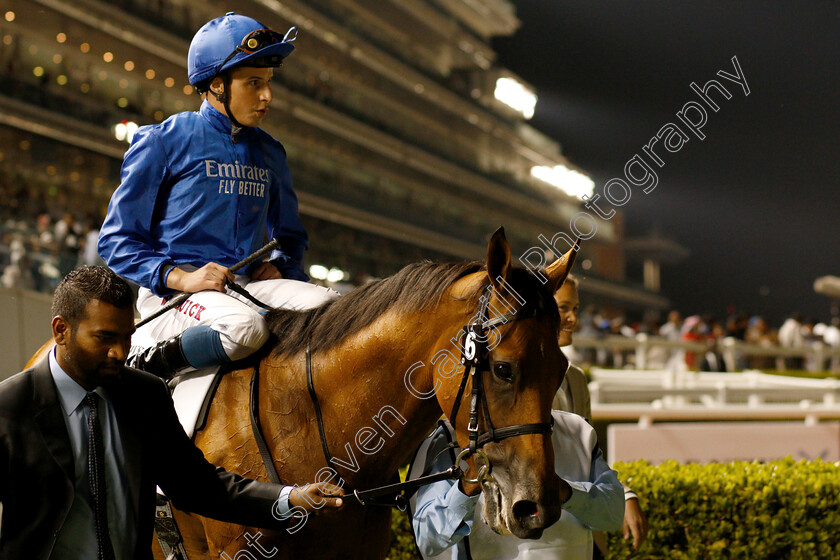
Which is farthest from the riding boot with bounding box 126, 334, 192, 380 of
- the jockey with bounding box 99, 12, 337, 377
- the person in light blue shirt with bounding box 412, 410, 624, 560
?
the person in light blue shirt with bounding box 412, 410, 624, 560

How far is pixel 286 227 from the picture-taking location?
2.93 metres

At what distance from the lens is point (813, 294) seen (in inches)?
1593

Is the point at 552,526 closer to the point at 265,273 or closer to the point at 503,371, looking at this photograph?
the point at 503,371

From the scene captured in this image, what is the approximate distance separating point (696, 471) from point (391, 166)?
30.9 metres

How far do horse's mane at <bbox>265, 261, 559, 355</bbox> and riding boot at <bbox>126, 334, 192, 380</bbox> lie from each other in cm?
25

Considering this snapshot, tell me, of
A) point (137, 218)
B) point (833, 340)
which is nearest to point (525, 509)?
point (137, 218)

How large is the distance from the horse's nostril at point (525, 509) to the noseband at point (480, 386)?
105 mm

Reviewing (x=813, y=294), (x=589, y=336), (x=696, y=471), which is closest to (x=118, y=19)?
(x=589, y=336)

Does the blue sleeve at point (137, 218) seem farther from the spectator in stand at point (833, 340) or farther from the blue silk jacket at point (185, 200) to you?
the spectator in stand at point (833, 340)

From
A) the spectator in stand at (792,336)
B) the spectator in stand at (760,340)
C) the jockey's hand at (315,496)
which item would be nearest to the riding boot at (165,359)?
the jockey's hand at (315,496)

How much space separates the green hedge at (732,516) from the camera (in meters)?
4.23

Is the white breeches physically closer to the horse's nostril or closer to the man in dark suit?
the man in dark suit

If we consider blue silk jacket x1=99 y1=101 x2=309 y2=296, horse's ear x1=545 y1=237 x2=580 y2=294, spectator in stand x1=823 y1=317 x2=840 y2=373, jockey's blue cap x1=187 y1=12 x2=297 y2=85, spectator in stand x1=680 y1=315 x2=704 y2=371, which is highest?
jockey's blue cap x1=187 y1=12 x2=297 y2=85

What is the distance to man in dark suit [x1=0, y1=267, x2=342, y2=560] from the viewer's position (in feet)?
5.20
